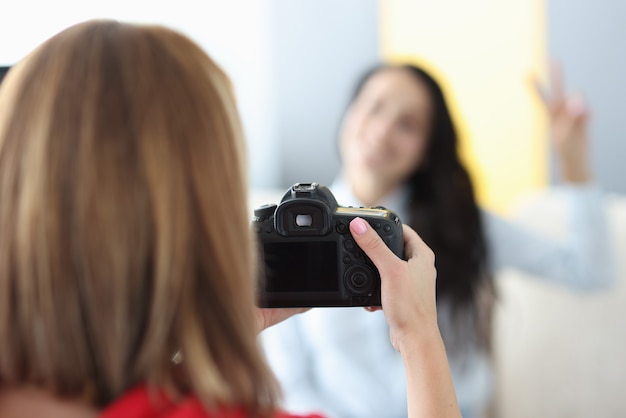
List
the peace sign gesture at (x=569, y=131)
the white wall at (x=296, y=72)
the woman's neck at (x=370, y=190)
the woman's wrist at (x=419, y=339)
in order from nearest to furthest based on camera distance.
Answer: the woman's wrist at (x=419, y=339) < the peace sign gesture at (x=569, y=131) < the woman's neck at (x=370, y=190) < the white wall at (x=296, y=72)

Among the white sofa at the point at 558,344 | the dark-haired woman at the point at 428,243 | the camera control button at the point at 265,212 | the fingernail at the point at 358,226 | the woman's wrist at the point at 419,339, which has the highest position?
the camera control button at the point at 265,212

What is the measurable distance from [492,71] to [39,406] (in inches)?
78.7

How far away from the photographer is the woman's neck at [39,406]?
49cm

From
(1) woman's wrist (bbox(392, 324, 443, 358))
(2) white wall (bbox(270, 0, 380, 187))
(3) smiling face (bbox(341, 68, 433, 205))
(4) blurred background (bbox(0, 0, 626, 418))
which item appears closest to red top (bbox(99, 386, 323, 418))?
(1) woman's wrist (bbox(392, 324, 443, 358))

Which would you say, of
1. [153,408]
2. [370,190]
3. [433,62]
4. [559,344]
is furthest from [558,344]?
[153,408]

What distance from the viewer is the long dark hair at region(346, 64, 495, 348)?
148cm

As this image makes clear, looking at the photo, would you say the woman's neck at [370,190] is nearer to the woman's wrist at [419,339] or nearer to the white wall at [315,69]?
the woman's wrist at [419,339]

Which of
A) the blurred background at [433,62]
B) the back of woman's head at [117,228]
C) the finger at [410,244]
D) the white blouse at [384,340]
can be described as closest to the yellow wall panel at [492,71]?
the blurred background at [433,62]

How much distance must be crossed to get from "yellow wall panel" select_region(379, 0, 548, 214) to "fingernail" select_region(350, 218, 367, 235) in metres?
1.59

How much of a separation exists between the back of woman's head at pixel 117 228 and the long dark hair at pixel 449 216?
3.31 feet

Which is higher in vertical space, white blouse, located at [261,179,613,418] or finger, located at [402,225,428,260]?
finger, located at [402,225,428,260]

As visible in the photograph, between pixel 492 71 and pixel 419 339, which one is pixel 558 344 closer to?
pixel 492 71

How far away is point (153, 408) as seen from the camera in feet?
1.60

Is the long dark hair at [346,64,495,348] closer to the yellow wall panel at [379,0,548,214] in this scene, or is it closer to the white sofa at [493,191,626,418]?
the white sofa at [493,191,626,418]
